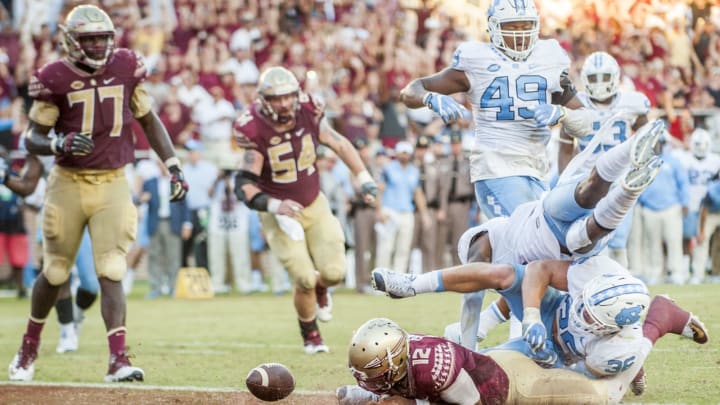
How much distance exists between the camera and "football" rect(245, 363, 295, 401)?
212 inches

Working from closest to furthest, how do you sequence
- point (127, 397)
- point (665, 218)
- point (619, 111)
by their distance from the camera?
point (127, 397), point (619, 111), point (665, 218)

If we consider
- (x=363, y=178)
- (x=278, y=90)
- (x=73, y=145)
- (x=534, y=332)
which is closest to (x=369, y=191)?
(x=363, y=178)

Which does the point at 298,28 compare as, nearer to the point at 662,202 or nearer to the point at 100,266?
the point at 662,202

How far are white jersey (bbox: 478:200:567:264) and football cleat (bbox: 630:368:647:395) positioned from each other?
0.67 m

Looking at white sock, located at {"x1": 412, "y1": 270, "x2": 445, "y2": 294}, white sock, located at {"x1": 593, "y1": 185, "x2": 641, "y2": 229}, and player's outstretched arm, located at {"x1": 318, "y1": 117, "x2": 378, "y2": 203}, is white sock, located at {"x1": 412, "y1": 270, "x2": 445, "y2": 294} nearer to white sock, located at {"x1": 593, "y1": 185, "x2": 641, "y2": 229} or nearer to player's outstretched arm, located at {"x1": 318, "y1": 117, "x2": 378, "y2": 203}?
white sock, located at {"x1": 593, "y1": 185, "x2": 641, "y2": 229}

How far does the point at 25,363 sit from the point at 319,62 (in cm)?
1014

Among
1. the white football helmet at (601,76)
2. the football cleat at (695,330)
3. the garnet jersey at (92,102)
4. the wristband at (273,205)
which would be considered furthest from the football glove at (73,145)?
the white football helmet at (601,76)

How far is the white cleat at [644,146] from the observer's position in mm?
5324

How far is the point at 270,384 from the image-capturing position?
5.38 m

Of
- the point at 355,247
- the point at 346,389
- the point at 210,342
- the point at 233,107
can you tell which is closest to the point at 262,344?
the point at 210,342

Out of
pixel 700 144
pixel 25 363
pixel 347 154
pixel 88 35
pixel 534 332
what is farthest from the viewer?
pixel 700 144

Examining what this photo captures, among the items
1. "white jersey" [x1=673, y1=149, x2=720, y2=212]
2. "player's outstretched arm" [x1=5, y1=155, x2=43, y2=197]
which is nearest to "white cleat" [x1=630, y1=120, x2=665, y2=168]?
"player's outstretched arm" [x1=5, y1=155, x2=43, y2=197]

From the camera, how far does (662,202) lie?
14141 mm

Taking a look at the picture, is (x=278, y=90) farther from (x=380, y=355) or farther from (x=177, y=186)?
(x=380, y=355)
